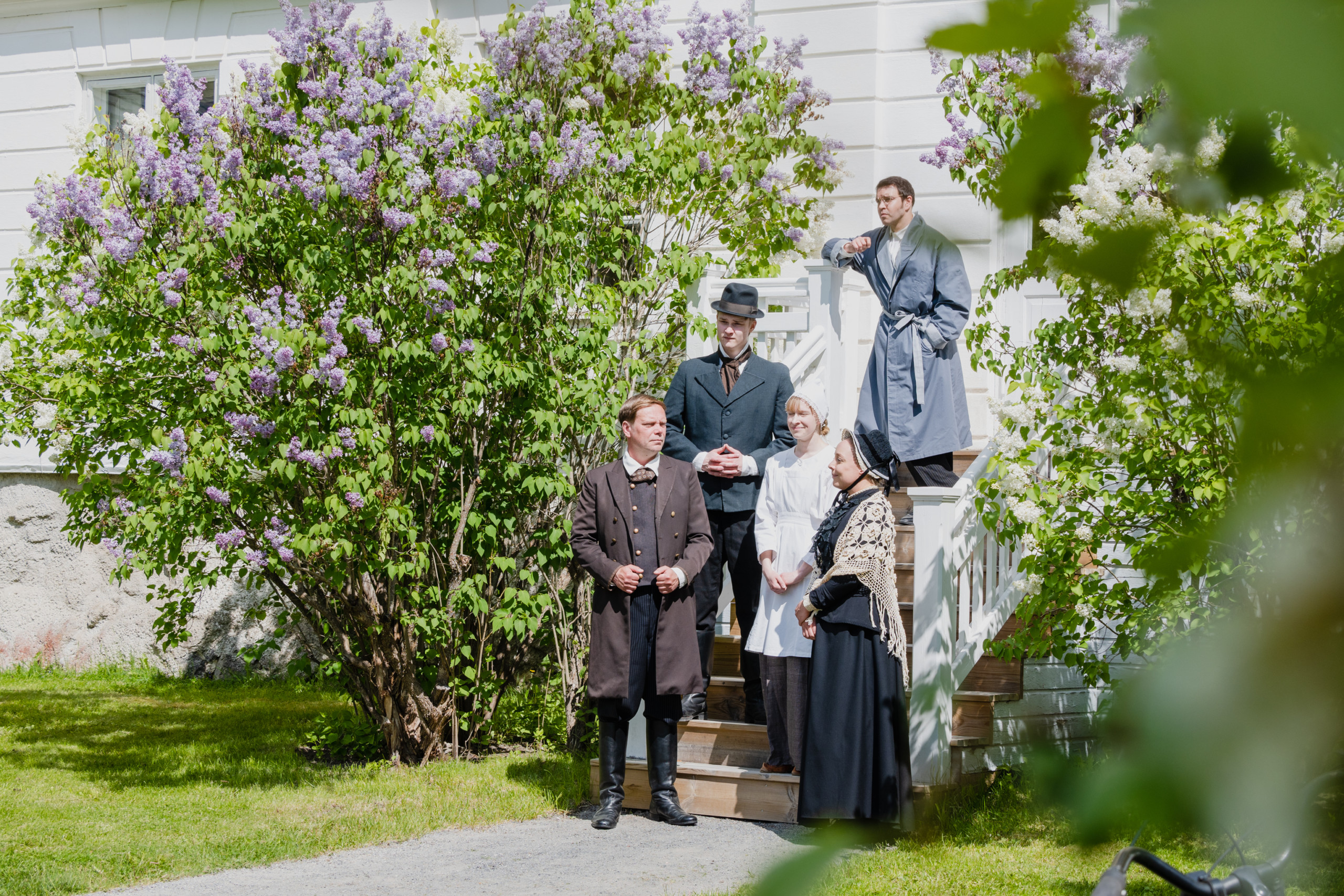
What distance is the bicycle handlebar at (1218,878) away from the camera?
0.55 meters

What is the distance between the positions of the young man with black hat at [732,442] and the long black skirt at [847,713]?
86 centimetres

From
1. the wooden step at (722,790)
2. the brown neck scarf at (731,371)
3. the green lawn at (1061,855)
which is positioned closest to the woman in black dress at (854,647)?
the wooden step at (722,790)

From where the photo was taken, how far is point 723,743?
6273 millimetres

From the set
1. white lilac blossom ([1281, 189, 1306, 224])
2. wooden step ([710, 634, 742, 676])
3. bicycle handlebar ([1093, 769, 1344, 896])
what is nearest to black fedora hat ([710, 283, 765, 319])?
wooden step ([710, 634, 742, 676])

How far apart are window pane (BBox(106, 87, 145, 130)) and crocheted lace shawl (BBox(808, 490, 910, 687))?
8.85 m

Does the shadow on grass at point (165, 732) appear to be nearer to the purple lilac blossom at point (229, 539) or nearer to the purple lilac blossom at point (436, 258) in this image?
the purple lilac blossom at point (229, 539)

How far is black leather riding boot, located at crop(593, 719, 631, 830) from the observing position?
19.2 feet

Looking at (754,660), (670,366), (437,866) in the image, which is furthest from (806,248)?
(437,866)

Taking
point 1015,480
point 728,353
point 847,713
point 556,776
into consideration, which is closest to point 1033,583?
point 1015,480

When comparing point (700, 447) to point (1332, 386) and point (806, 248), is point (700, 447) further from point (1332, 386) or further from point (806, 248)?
point (1332, 386)

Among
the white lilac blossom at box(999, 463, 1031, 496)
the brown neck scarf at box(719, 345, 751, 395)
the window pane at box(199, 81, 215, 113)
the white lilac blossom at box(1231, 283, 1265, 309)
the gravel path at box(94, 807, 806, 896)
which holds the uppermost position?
the window pane at box(199, 81, 215, 113)

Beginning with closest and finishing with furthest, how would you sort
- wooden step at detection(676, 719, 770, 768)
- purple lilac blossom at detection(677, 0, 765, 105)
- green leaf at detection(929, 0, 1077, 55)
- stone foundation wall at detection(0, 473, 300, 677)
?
green leaf at detection(929, 0, 1077, 55) → wooden step at detection(676, 719, 770, 768) → purple lilac blossom at detection(677, 0, 765, 105) → stone foundation wall at detection(0, 473, 300, 677)

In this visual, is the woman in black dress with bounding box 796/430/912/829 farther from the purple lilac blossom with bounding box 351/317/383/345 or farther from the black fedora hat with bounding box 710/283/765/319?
the purple lilac blossom with bounding box 351/317/383/345

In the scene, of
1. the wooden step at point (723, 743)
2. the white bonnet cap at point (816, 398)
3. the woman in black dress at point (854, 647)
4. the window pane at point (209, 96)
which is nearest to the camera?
the woman in black dress at point (854, 647)
